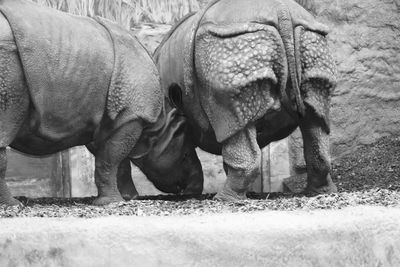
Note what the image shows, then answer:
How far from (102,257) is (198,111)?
1.40 meters

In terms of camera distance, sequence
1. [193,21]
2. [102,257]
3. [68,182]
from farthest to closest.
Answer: [68,182], [193,21], [102,257]

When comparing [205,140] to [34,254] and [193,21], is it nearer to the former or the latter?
[193,21]

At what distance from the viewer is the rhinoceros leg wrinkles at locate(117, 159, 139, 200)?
5844mm

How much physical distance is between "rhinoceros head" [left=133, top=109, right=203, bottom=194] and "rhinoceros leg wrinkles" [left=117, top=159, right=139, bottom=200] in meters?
0.07

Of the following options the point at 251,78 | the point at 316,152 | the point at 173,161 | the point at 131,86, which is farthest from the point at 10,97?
the point at 316,152

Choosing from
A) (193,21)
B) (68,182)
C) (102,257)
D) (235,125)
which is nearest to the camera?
(102,257)

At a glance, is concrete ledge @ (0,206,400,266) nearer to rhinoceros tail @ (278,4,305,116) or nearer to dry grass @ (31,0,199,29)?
rhinoceros tail @ (278,4,305,116)

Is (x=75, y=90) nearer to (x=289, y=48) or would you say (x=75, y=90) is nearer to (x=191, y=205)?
(x=191, y=205)

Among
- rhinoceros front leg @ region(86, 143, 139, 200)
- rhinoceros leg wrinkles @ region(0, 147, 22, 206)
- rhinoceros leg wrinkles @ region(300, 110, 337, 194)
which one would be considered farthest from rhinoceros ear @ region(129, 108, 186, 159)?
rhinoceros leg wrinkles @ region(0, 147, 22, 206)

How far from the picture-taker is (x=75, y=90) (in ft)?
16.6

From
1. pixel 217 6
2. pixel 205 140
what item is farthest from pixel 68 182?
pixel 217 6

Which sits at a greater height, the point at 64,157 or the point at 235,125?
the point at 235,125

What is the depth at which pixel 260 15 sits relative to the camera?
523 cm

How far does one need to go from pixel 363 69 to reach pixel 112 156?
8.56 feet
